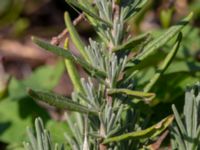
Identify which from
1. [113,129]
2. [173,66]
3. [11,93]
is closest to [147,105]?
[113,129]

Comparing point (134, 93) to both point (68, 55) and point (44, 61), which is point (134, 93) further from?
point (44, 61)

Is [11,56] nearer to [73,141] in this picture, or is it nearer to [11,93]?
[11,93]

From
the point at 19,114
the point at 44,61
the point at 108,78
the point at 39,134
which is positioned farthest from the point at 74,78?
the point at 44,61

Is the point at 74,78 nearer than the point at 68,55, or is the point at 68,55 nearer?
the point at 68,55

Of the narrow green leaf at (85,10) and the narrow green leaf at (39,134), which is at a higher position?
the narrow green leaf at (85,10)

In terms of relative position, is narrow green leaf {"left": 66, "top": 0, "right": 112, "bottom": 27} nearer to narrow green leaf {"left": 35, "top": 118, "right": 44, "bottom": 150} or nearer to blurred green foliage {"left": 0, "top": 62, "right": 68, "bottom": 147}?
narrow green leaf {"left": 35, "top": 118, "right": 44, "bottom": 150}

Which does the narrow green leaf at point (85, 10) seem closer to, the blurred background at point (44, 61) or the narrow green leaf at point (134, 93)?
the narrow green leaf at point (134, 93)

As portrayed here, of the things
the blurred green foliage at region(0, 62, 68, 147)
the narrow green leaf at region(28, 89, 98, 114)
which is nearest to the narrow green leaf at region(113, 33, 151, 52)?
the narrow green leaf at region(28, 89, 98, 114)

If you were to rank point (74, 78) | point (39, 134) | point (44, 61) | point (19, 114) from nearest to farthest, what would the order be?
1. point (39, 134)
2. point (74, 78)
3. point (19, 114)
4. point (44, 61)

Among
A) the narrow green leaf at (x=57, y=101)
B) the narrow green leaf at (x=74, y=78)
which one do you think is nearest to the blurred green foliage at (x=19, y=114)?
the narrow green leaf at (x=74, y=78)
